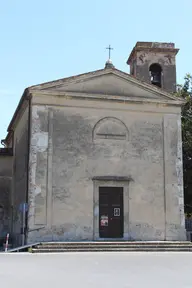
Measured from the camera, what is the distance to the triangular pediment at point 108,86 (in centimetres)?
2075

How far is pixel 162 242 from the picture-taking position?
1938cm

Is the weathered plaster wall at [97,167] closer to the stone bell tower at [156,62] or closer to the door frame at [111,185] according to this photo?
the door frame at [111,185]

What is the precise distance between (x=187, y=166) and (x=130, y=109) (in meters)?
7.35

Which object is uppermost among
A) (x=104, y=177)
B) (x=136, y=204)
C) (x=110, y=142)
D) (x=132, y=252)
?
(x=110, y=142)

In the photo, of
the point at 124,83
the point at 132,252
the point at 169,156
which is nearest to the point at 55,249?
the point at 132,252

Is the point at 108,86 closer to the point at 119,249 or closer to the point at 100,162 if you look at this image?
the point at 100,162

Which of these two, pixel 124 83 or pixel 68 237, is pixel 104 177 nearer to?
pixel 68 237

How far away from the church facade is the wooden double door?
5cm

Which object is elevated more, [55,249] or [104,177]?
[104,177]

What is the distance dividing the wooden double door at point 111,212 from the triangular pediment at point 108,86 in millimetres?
4745
